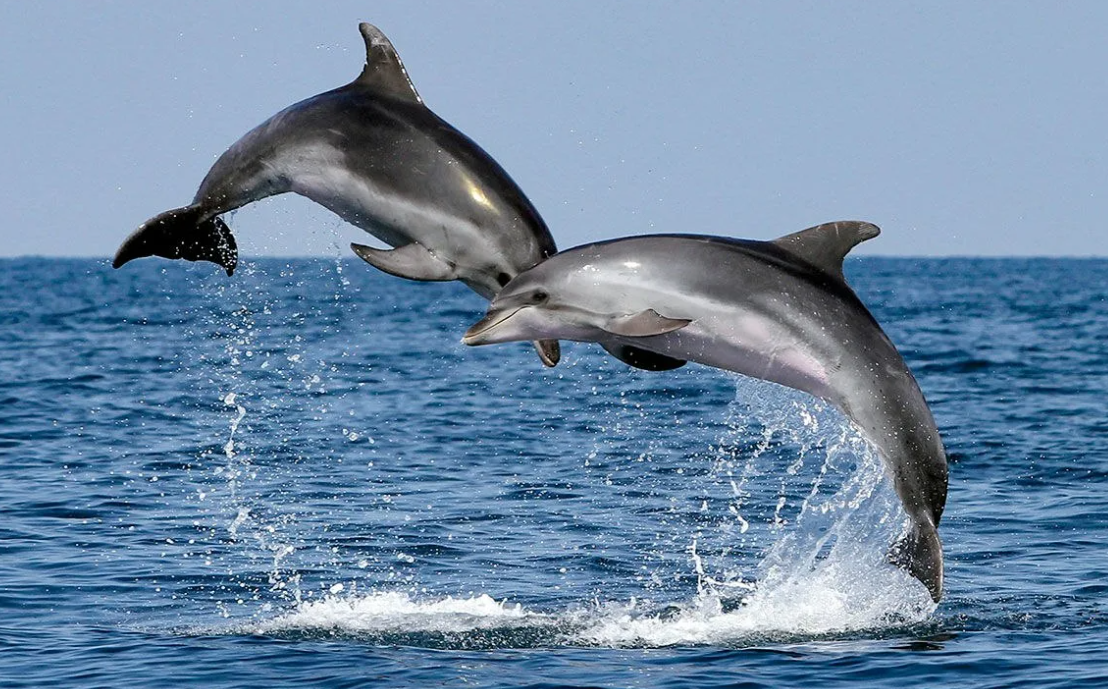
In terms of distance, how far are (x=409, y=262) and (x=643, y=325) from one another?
1163 mm

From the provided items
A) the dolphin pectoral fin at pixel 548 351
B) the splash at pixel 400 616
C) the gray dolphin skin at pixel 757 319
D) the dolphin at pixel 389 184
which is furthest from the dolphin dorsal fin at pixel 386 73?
the splash at pixel 400 616

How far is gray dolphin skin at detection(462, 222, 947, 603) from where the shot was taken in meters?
8.73

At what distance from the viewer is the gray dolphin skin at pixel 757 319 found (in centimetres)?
873

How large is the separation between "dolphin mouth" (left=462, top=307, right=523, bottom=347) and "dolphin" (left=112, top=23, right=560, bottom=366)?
403 millimetres

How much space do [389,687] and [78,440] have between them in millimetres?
12590

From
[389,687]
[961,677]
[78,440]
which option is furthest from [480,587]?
[78,440]

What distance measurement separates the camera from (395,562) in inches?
558

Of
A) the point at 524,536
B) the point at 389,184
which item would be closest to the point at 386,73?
the point at 389,184

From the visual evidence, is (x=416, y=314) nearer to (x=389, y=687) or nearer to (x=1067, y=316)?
(x=1067, y=316)

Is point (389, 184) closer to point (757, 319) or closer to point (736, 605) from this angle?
point (757, 319)

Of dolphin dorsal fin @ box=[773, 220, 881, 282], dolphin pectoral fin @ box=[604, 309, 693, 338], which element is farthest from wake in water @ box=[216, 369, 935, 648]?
dolphin pectoral fin @ box=[604, 309, 693, 338]

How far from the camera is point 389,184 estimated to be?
29.3 ft

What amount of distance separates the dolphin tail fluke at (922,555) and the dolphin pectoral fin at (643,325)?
5.91 feet

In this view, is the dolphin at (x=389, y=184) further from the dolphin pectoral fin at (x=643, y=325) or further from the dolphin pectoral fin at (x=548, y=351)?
the dolphin pectoral fin at (x=643, y=325)
